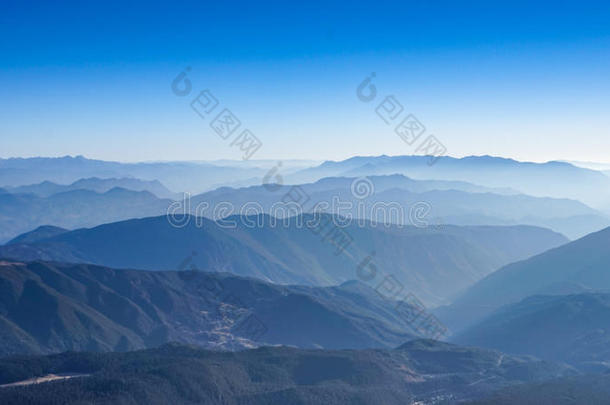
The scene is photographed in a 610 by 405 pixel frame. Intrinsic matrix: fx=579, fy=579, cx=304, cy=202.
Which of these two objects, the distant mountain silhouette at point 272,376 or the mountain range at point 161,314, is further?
the mountain range at point 161,314

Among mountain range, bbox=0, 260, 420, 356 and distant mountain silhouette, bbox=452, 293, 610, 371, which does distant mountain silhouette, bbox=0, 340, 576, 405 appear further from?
mountain range, bbox=0, 260, 420, 356

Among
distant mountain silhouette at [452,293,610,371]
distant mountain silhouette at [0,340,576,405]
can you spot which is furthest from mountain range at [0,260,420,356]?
distant mountain silhouette at [0,340,576,405]

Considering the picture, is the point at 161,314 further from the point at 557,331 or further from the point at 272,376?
the point at 557,331

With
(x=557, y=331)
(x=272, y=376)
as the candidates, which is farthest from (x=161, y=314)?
(x=557, y=331)

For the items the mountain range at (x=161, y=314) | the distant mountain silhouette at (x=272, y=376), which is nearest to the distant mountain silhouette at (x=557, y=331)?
the distant mountain silhouette at (x=272, y=376)

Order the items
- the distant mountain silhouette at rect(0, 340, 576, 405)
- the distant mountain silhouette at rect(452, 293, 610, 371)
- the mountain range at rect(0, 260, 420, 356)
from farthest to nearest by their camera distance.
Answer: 1. the mountain range at rect(0, 260, 420, 356)
2. the distant mountain silhouette at rect(452, 293, 610, 371)
3. the distant mountain silhouette at rect(0, 340, 576, 405)

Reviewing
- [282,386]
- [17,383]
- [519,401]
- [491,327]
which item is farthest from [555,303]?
[17,383]

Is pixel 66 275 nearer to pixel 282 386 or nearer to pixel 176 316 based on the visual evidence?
pixel 176 316

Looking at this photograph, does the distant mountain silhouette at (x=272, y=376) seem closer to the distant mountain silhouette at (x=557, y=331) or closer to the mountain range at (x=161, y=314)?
the distant mountain silhouette at (x=557, y=331)
